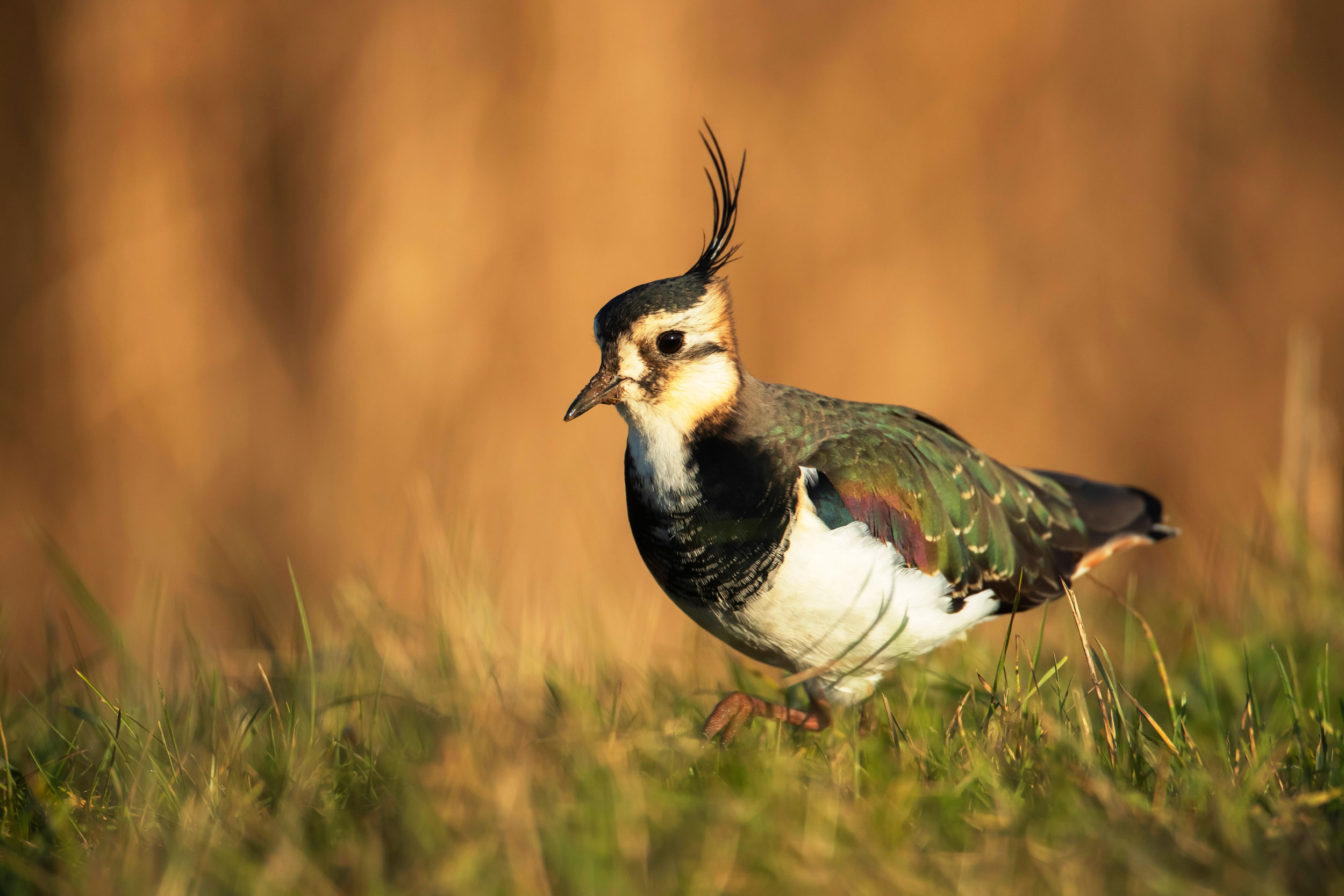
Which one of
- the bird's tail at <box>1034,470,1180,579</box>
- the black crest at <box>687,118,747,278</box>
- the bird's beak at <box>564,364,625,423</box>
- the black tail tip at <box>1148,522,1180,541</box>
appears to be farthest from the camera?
the black tail tip at <box>1148,522,1180,541</box>

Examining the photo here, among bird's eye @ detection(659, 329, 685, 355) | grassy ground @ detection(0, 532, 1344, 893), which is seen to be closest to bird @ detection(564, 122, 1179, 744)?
bird's eye @ detection(659, 329, 685, 355)

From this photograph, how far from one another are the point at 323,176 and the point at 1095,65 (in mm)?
6148

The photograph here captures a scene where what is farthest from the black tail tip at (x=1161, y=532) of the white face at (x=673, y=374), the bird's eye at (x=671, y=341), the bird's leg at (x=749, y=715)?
the bird's eye at (x=671, y=341)

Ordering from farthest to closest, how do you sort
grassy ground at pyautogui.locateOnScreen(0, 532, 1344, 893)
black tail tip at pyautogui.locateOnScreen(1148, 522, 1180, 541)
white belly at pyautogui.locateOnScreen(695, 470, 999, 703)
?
black tail tip at pyautogui.locateOnScreen(1148, 522, 1180, 541) → white belly at pyautogui.locateOnScreen(695, 470, 999, 703) → grassy ground at pyautogui.locateOnScreen(0, 532, 1344, 893)

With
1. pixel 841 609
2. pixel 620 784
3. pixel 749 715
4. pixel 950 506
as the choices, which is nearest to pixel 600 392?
pixel 841 609

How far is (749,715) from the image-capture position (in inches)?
141

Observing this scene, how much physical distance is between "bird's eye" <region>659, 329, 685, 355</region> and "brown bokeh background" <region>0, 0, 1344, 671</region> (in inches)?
118

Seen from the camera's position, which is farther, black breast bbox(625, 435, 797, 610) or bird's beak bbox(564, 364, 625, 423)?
bird's beak bbox(564, 364, 625, 423)

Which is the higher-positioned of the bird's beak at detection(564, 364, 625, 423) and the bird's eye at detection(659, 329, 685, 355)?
the bird's eye at detection(659, 329, 685, 355)

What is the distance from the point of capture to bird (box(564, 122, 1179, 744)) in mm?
3496

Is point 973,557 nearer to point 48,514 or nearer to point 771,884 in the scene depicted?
point 771,884

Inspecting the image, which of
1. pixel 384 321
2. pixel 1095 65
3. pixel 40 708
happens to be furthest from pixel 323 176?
pixel 1095 65

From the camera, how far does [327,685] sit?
396 cm

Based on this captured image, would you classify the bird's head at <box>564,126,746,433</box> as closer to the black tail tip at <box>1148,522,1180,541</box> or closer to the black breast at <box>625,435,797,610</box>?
the black breast at <box>625,435,797,610</box>
